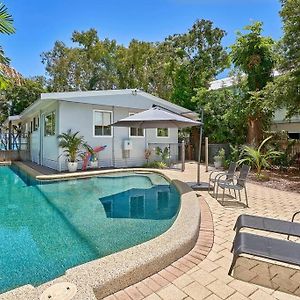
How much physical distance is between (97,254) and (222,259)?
206 cm

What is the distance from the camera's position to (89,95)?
1363 centimetres

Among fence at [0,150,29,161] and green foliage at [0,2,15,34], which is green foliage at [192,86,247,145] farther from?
fence at [0,150,29,161]

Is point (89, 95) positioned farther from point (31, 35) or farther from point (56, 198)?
point (31, 35)

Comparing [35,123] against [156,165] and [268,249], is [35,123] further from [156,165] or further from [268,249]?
[268,249]

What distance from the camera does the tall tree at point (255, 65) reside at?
1432cm

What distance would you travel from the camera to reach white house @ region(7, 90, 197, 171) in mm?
13383

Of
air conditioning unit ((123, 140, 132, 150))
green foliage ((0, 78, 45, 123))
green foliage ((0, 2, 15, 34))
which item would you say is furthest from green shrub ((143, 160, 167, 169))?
green foliage ((0, 78, 45, 123))

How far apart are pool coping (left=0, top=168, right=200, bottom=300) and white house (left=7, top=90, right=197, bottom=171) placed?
10.1 meters

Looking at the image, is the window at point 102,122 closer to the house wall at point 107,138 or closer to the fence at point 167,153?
the house wall at point 107,138

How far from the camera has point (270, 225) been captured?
12.2 ft

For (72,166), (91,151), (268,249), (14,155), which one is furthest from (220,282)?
(14,155)

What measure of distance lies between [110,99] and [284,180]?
9.65 m

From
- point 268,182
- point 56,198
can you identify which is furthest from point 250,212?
point 56,198

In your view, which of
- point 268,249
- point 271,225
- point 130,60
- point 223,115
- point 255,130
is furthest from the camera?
point 130,60
